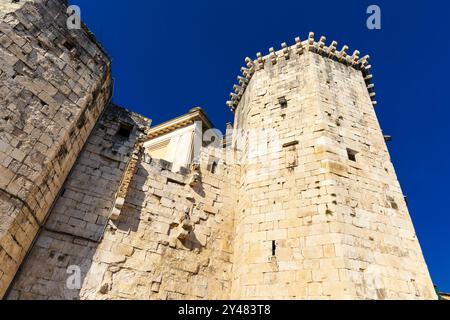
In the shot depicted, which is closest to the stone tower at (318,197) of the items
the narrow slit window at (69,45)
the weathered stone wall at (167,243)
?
the weathered stone wall at (167,243)

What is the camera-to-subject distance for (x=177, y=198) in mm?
7387

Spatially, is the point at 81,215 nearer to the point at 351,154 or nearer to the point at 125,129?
the point at 125,129

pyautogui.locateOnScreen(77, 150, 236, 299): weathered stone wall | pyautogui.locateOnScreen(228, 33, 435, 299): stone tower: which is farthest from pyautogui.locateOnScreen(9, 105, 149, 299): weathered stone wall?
pyautogui.locateOnScreen(228, 33, 435, 299): stone tower

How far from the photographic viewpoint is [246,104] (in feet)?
33.1

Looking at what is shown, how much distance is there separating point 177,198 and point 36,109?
359 cm

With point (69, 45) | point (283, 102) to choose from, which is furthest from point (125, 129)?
point (283, 102)

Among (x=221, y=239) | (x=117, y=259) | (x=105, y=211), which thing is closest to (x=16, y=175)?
(x=105, y=211)

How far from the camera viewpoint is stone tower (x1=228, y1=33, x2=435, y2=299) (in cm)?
528

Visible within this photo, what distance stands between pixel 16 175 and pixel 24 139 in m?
0.73

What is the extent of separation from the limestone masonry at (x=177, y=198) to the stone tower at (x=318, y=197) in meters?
0.03

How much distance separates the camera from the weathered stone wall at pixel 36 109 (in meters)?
5.04

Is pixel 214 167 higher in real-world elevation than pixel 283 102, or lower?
lower
